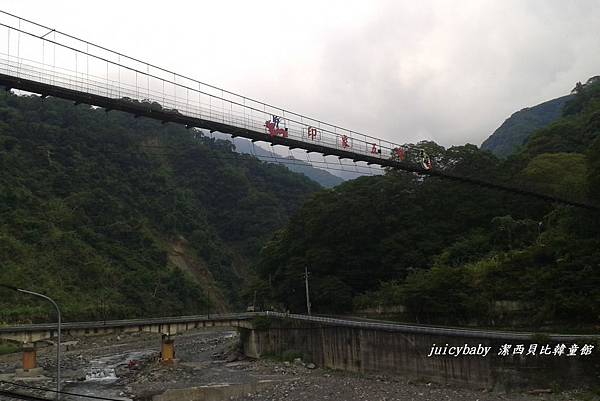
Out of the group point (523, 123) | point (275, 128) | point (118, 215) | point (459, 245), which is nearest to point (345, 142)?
point (275, 128)

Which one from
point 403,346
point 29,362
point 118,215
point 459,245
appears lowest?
point 29,362

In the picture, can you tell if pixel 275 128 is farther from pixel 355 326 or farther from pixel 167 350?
pixel 167 350

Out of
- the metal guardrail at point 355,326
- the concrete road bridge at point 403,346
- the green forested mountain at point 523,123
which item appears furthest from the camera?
the green forested mountain at point 523,123

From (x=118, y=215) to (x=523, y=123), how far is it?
462 ft

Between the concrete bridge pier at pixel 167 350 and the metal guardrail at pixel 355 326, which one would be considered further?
the concrete bridge pier at pixel 167 350

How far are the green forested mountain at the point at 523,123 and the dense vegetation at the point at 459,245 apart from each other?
94363 millimetres

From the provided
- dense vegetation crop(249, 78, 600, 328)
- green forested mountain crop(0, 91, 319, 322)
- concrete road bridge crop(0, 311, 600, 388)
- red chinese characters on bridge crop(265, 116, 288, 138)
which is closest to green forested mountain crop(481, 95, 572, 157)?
green forested mountain crop(0, 91, 319, 322)

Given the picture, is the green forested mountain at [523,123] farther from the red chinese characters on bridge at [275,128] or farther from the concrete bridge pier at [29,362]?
the concrete bridge pier at [29,362]

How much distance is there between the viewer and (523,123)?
183000 mm

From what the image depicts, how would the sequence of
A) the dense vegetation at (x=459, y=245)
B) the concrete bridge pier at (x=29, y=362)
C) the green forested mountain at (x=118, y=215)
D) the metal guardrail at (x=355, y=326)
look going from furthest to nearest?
the green forested mountain at (x=118, y=215), the concrete bridge pier at (x=29, y=362), the dense vegetation at (x=459, y=245), the metal guardrail at (x=355, y=326)

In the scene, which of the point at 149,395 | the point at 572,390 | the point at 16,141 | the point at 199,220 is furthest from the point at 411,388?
the point at 199,220

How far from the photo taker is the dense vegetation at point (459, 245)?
131ft

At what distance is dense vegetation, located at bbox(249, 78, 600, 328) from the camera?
131ft

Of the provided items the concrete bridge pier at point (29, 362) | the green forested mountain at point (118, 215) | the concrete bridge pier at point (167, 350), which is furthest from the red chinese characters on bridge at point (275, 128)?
the green forested mountain at point (118, 215)
